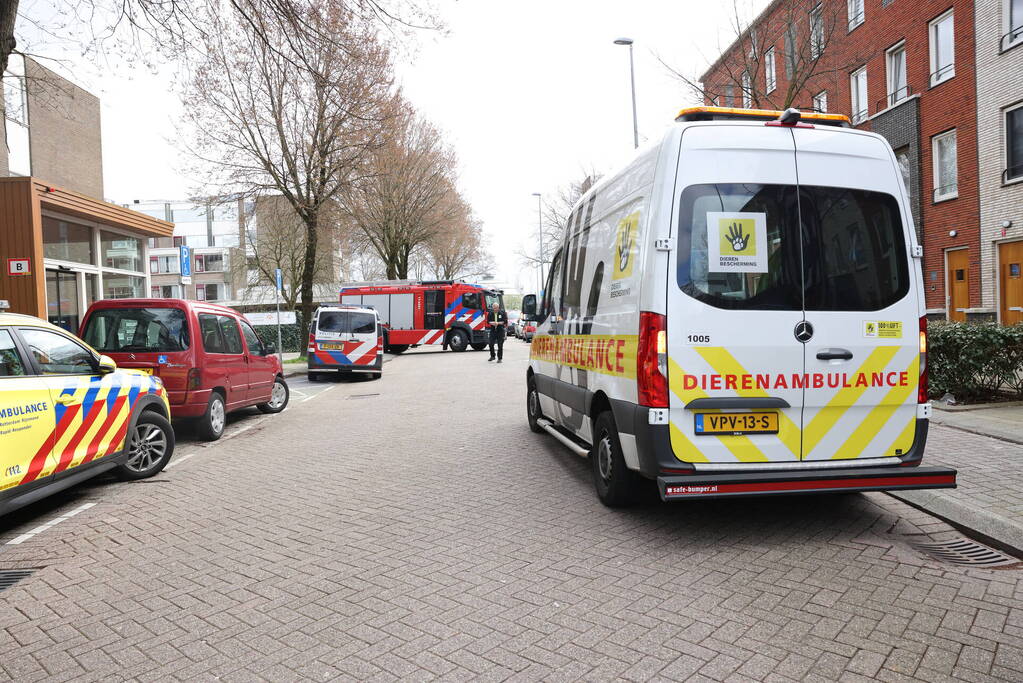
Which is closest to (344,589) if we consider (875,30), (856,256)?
(856,256)

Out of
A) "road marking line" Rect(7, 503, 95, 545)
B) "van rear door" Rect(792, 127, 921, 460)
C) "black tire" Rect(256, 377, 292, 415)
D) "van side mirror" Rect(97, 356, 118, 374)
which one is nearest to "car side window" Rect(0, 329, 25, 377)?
"van side mirror" Rect(97, 356, 118, 374)

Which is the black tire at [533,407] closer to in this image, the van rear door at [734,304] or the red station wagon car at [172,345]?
the red station wagon car at [172,345]

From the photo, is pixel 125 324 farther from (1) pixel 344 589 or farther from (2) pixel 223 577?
(1) pixel 344 589

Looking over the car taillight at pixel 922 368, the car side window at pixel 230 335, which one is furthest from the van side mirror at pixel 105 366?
the car taillight at pixel 922 368

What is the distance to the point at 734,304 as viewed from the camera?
4.47m

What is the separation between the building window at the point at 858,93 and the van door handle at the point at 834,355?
21.4 metres

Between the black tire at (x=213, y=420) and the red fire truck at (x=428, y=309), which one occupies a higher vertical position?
the red fire truck at (x=428, y=309)

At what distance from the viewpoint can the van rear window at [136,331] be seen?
8531 millimetres

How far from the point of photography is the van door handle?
453 centimetres

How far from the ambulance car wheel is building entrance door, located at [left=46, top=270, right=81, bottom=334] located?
48.7 ft

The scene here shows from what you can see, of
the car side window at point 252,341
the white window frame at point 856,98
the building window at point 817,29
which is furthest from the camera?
the white window frame at point 856,98

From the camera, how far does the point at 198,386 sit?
8.75 metres

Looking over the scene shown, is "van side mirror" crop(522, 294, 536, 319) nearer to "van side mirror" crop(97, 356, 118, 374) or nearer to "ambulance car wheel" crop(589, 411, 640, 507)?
"ambulance car wheel" crop(589, 411, 640, 507)

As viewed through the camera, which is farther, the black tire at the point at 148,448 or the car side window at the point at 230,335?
the car side window at the point at 230,335
